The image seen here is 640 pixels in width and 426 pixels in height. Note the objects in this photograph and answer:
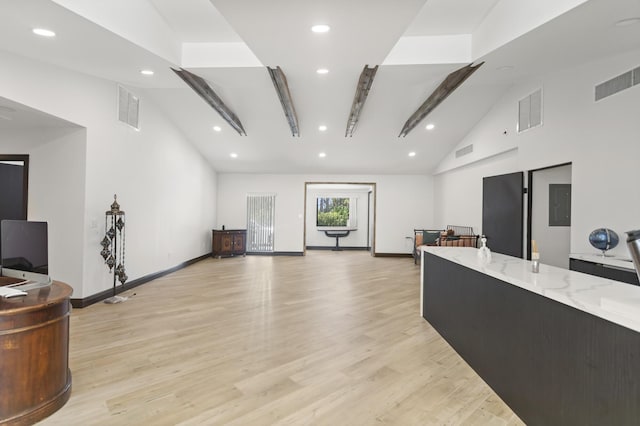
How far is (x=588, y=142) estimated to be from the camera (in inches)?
171

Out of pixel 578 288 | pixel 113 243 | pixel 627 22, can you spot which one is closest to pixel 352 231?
pixel 113 243

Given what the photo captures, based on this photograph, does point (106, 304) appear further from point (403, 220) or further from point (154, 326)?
point (403, 220)

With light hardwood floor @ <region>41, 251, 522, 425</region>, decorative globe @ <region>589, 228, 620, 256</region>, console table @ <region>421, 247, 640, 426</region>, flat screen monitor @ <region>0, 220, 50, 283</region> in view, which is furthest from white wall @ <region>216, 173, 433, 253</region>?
flat screen monitor @ <region>0, 220, 50, 283</region>

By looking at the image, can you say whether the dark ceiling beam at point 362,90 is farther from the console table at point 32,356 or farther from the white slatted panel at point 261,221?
the white slatted panel at point 261,221

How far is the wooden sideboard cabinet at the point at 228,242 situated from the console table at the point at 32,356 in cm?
751

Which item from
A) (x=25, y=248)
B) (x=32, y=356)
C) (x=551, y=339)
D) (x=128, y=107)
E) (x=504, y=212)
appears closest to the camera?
(x=551, y=339)

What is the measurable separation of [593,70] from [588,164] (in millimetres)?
1178

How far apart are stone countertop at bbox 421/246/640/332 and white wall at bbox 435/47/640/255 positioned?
1982 mm

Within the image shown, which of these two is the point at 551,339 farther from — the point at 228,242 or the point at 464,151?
the point at 228,242

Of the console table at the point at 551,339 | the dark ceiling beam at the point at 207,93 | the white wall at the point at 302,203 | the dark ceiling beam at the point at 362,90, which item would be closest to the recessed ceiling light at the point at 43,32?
the dark ceiling beam at the point at 207,93

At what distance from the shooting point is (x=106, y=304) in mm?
4766

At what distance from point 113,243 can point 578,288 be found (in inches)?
227

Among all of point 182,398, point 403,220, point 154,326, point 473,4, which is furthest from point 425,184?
point 182,398

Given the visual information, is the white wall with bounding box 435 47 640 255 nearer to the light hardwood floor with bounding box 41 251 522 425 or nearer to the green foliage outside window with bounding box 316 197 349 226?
the light hardwood floor with bounding box 41 251 522 425
